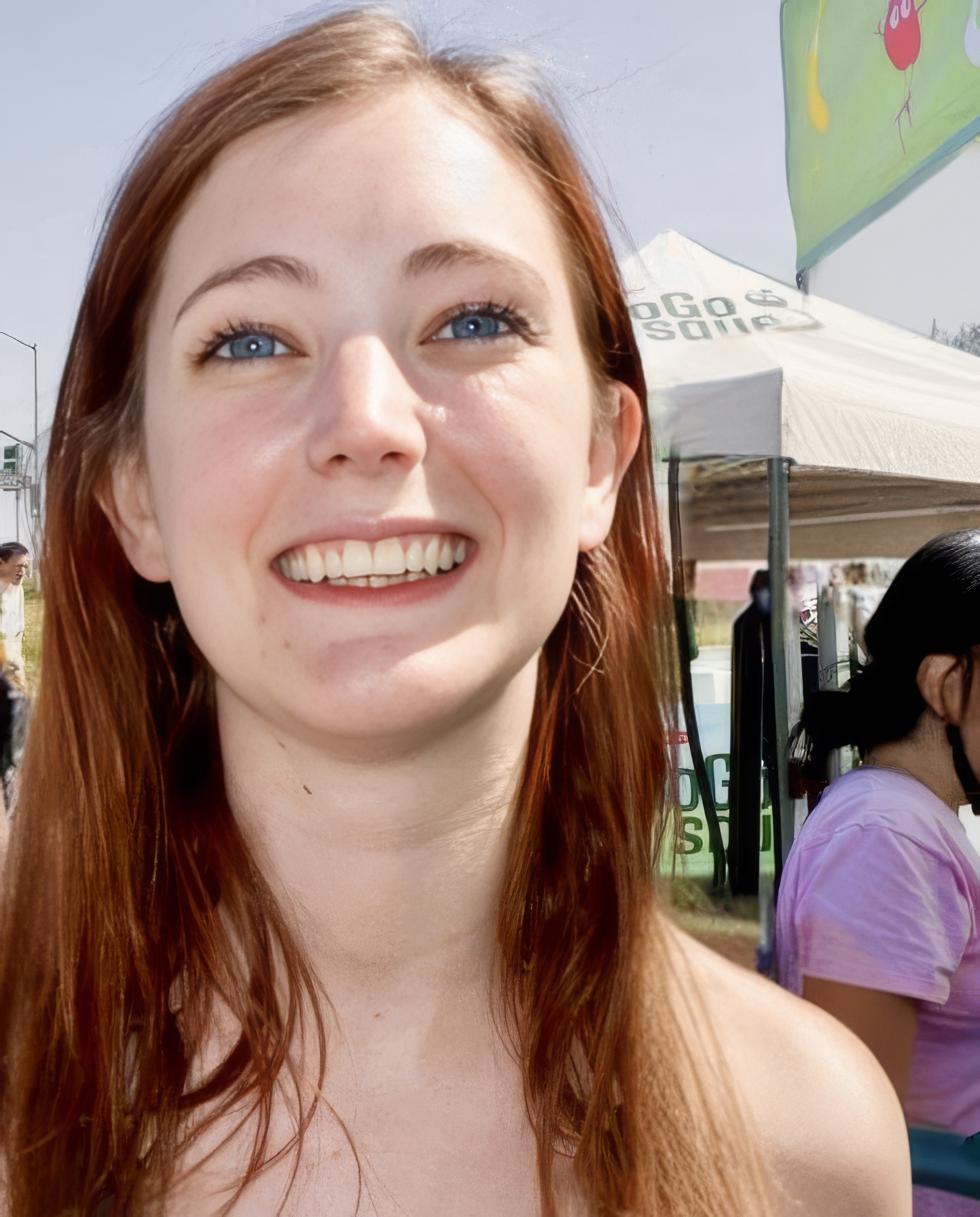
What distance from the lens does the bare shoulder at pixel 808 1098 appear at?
0.89 m

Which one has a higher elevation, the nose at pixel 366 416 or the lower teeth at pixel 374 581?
the nose at pixel 366 416

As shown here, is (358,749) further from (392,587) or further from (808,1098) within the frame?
(808,1098)

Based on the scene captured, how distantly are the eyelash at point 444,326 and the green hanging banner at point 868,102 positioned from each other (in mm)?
1104

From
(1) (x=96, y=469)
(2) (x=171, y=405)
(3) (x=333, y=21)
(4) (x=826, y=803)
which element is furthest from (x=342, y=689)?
(4) (x=826, y=803)

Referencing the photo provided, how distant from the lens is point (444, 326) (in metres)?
0.83

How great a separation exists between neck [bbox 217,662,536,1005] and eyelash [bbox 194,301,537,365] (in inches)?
12.4

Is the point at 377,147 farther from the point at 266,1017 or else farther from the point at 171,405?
the point at 266,1017

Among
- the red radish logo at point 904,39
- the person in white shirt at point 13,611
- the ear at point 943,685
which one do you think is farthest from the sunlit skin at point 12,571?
the red radish logo at point 904,39

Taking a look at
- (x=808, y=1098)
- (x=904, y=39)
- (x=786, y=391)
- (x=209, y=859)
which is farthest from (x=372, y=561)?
(x=786, y=391)

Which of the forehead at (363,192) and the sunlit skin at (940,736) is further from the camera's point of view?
the sunlit skin at (940,736)

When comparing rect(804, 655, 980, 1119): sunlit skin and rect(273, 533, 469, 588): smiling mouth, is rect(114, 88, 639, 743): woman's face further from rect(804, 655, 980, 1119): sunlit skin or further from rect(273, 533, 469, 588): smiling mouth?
rect(804, 655, 980, 1119): sunlit skin

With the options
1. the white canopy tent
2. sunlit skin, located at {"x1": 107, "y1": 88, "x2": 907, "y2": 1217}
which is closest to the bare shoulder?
sunlit skin, located at {"x1": 107, "y1": 88, "x2": 907, "y2": 1217}

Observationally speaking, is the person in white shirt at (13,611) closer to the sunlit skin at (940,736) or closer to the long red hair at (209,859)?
the long red hair at (209,859)

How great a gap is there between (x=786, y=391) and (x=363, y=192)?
6.02 feet
